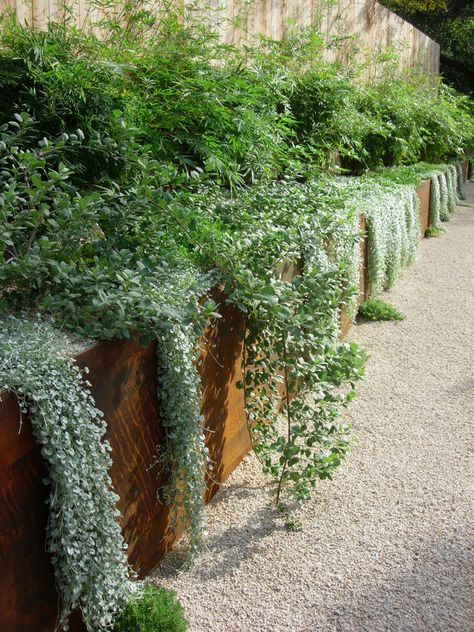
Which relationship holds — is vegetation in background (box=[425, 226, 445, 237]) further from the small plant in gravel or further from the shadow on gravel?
the shadow on gravel

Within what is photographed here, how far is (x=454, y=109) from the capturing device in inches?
387

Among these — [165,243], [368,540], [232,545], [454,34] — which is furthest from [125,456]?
[454,34]

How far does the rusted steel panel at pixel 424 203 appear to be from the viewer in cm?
750

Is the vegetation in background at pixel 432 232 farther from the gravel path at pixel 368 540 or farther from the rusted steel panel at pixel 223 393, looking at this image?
the rusted steel panel at pixel 223 393

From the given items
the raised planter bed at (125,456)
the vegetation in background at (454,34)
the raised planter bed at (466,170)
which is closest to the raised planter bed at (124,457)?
the raised planter bed at (125,456)

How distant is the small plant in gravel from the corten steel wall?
200 centimetres

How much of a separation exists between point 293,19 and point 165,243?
3.91 metres

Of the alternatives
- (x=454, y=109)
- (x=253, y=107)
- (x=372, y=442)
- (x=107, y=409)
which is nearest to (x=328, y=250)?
(x=253, y=107)

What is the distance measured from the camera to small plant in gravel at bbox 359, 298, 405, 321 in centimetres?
510

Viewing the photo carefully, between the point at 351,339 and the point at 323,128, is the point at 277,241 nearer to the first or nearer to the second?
the point at 351,339

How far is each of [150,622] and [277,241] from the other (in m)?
1.40

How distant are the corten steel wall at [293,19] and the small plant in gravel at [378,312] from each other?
6.55 feet

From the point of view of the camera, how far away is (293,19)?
A: 5.84 m

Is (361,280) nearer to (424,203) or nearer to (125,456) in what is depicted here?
(424,203)
